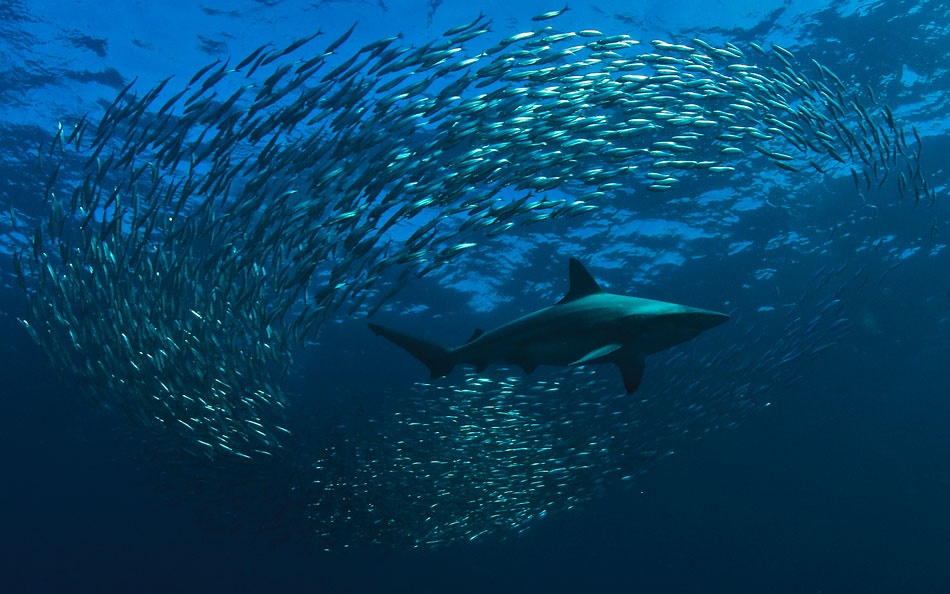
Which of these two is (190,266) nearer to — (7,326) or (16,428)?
(7,326)

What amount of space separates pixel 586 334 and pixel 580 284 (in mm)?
573

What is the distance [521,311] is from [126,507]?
41.6 meters

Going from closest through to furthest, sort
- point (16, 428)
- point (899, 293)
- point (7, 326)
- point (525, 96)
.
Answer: point (525, 96) < point (899, 293) < point (7, 326) < point (16, 428)

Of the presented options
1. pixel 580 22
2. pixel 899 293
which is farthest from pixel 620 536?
pixel 580 22

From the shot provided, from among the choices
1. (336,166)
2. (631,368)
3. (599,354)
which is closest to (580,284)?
(631,368)

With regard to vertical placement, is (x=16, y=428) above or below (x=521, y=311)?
above

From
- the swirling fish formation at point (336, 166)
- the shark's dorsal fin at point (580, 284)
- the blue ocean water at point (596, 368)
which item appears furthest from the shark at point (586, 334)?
the blue ocean water at point (596, 368)

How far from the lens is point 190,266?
389 inches

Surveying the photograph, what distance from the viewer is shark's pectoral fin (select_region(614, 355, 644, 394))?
4066 millimetres

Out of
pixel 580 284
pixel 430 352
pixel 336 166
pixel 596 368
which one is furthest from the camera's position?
pixel 596 368

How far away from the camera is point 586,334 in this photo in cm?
412

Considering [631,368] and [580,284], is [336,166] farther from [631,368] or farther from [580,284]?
[631,368]

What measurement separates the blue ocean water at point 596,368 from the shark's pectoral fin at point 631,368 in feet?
30.7

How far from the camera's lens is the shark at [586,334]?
376 centimetres
